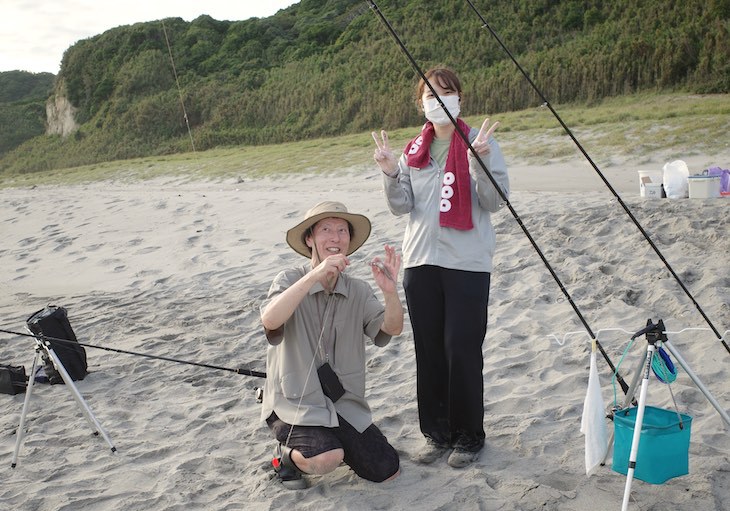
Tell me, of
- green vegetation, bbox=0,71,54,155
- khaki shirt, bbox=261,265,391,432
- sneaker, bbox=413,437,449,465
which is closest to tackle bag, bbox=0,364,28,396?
khaki shirt, bbox=261,265,391,432

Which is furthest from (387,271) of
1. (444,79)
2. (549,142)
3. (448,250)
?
(549,142)

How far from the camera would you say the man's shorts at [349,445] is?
3090 millimetres

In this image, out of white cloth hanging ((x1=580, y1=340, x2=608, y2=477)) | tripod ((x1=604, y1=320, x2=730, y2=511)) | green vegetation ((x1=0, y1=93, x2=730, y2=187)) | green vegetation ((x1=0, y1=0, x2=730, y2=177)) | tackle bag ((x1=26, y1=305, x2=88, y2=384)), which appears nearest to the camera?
tripod ((x1=604, y1=320, x2=730, y2=511))

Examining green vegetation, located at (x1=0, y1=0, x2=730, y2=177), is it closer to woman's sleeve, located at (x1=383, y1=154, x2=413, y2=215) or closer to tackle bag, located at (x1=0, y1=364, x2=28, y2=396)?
woman's sleeve, located at (x1=383, y1=154, x2=413, y2=215)

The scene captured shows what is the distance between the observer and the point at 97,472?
11.3ft

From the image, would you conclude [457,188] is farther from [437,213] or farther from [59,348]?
[59,348]

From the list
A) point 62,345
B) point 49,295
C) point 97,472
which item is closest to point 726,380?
point 97,472

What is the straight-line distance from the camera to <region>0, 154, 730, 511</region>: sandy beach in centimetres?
309

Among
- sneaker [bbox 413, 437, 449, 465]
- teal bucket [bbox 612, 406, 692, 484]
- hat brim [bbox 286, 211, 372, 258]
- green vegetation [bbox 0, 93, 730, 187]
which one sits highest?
hat brim [bbox 286, 211, 372, 258]

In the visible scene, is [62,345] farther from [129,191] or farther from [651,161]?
[129,191]

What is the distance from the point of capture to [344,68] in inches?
816

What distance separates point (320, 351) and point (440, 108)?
109cm

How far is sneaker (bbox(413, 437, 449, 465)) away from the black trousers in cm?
2

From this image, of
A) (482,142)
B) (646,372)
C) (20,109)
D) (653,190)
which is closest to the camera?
(646,372)
